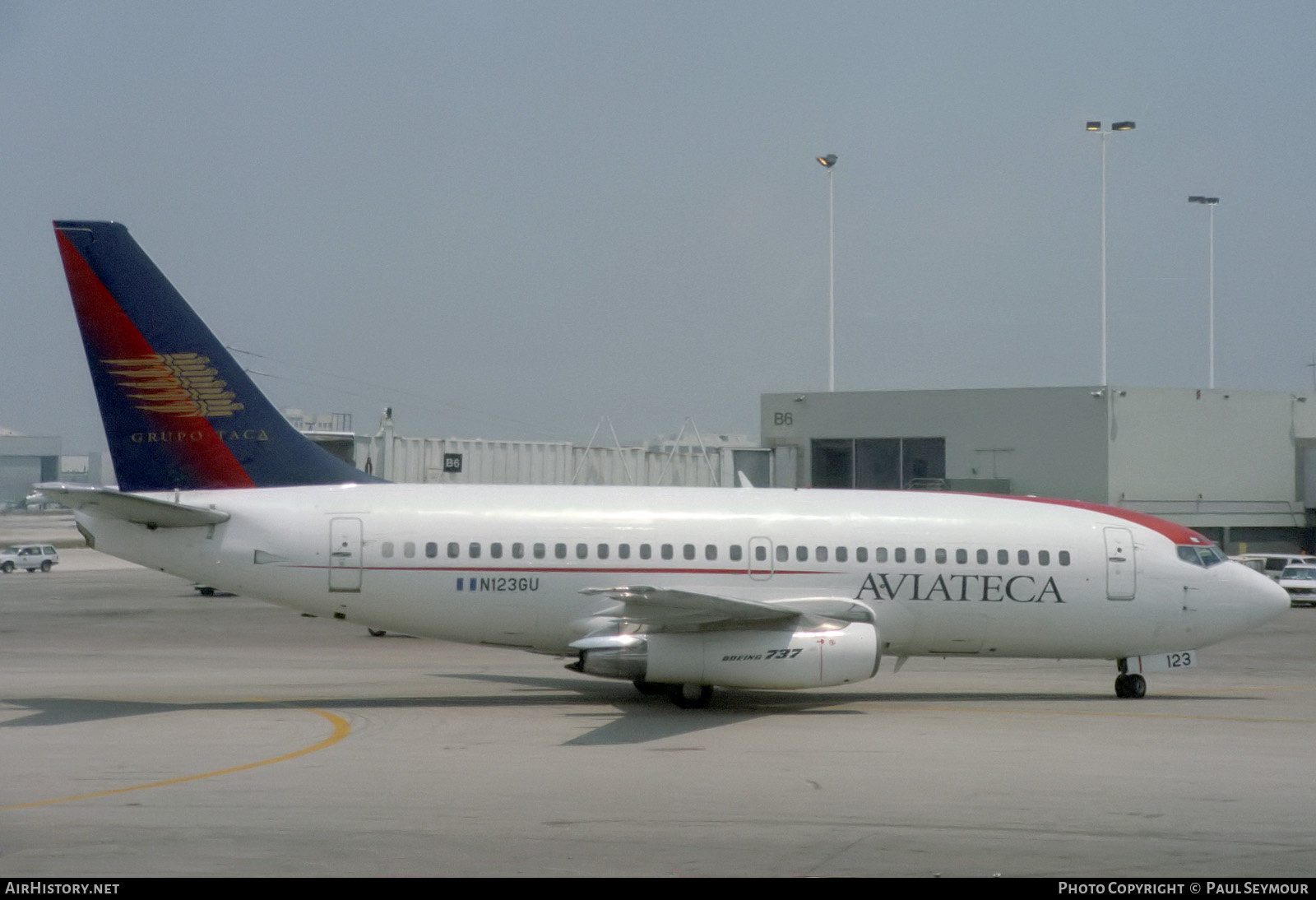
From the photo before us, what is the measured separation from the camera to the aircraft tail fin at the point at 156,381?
21.0m

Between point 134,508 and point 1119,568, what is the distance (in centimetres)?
1605

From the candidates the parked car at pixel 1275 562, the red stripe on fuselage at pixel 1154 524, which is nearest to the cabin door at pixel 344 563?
the red stripe on fuselage at pixel 1154 524

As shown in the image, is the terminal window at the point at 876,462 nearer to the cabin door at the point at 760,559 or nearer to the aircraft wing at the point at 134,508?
the cabin door at the point at 760,559

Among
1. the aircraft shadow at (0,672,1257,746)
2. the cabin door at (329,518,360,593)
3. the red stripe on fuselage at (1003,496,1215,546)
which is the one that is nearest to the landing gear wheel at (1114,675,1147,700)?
the aircraft shadow at (0,672,1257,746)

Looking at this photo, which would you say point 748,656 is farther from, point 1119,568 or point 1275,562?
point 1275,562

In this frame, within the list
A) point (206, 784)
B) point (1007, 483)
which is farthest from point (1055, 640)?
point (1007, 483)

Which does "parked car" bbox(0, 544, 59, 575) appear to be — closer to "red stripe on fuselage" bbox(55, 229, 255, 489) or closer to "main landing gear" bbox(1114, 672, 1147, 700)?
"red stripe on fuselage" bbox(55, 229, 255, 489)

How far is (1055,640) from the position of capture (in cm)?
Answer: 2236

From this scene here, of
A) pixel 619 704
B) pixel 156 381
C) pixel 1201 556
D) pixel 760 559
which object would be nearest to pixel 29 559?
pixel 156 381

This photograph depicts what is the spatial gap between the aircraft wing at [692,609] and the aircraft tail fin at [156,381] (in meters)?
6.39

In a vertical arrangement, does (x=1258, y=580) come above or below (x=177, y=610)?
above

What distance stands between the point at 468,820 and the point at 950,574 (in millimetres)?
11543

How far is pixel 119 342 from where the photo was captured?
21.1m
